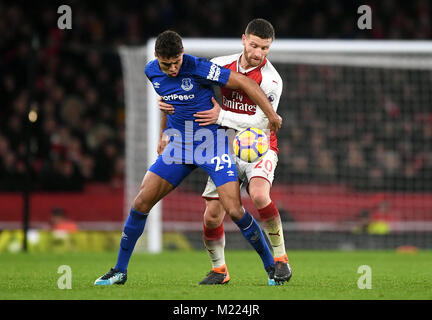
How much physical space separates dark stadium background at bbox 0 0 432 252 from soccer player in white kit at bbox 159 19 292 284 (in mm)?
5196

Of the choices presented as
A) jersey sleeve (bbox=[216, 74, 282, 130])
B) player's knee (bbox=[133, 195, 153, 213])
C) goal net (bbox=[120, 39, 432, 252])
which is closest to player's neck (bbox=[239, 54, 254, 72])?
jersey sleeve (bbox=[216, 74, 282, 130])

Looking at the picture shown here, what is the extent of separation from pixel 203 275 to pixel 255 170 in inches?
57.6

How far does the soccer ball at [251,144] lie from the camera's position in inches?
235

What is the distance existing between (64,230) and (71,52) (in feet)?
18.7

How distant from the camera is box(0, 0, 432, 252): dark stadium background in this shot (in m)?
13.3

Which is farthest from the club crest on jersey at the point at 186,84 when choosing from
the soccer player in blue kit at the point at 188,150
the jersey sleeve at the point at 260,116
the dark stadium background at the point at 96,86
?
the dark stadium background at the point at 96,86

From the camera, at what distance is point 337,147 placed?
14.2 meters

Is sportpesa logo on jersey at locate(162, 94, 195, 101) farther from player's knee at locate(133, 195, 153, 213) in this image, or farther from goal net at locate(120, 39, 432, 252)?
goal net at locate(120, 39, 432, 252)

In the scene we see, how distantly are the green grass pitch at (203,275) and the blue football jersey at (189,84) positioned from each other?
132 cm

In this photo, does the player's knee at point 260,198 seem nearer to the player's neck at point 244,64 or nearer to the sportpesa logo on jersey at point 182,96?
the sportpesa logo on jersey at point 182,96
